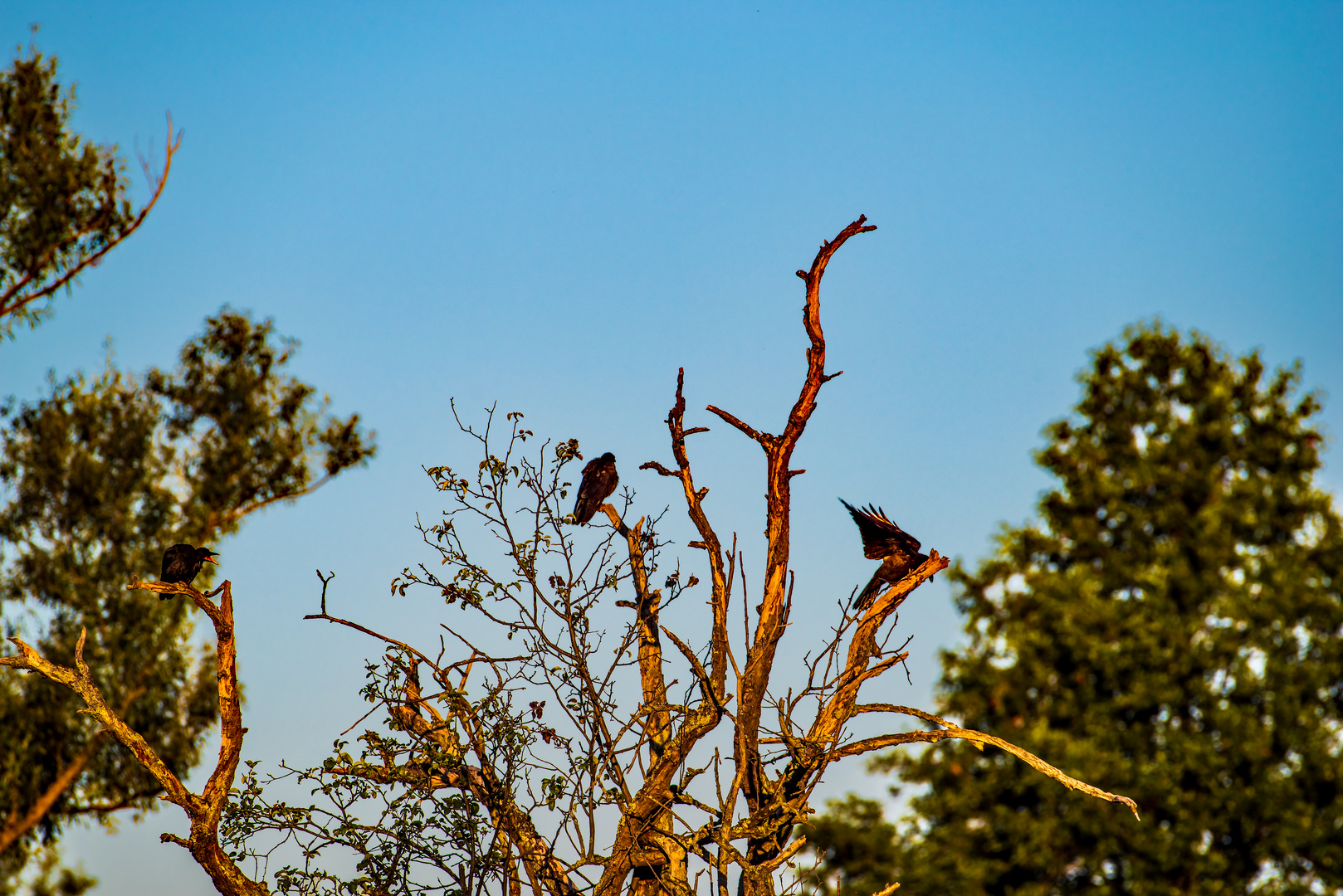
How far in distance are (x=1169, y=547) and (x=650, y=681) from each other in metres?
11.4

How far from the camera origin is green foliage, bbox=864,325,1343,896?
13547 mm

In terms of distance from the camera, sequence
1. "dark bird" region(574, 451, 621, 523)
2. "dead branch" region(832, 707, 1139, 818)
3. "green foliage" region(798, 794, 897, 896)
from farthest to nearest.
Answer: "green foliage" region(798, 794, 897, 896), "dark bird" region(574, 451, 621, 523), "dead branch" region(832, 707, 1139, 818)

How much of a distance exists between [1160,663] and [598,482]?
10.9 m

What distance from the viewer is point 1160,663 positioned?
1430 cm

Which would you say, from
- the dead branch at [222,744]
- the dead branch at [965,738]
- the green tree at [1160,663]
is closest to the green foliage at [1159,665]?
the green tree at [1160,663]

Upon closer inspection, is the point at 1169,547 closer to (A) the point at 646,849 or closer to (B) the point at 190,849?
(A) the point at 646,849

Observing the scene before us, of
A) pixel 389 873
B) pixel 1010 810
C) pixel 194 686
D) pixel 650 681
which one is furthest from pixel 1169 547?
pixel 194 686

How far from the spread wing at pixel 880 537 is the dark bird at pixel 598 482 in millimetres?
1267

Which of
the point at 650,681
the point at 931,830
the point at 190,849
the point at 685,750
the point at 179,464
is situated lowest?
the point at 190,849

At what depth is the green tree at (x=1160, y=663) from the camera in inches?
533

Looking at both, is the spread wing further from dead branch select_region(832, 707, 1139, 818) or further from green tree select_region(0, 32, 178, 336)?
green tree select_region(0, 32, 178, 336)

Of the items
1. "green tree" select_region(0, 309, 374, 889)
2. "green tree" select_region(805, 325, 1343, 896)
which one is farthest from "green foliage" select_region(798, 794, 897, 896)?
"green tree" select_region(0, 309, 374, 889)

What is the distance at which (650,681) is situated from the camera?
237 inches

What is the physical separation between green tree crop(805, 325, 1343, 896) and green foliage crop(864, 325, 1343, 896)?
3cm
